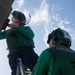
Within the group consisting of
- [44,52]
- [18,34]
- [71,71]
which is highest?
[18,34]

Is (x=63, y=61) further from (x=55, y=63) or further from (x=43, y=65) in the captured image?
(x=43, y=65)

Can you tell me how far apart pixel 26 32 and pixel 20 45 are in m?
0.39

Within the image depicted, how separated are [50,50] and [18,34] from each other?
3.08 m

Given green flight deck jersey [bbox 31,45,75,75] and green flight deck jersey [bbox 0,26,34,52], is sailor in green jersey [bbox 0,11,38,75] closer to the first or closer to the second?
green flight deck jersey [bbox 0,26,34,52]

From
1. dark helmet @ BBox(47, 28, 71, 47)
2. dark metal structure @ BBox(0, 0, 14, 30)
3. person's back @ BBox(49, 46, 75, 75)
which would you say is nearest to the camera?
person's back @ BBox(49, 46, 75, 75)

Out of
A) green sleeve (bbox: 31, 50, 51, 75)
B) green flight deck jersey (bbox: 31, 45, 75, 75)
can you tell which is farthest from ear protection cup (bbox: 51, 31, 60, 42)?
green sleeve (bbox: 31, 50, 51, 75)

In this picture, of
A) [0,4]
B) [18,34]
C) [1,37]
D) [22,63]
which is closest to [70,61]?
[0,4]

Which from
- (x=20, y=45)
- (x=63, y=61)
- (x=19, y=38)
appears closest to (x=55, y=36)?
(x=63, y=61)

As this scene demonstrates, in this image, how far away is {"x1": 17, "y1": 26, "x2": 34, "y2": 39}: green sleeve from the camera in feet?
22.7

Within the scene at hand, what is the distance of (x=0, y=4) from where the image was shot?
4.23m

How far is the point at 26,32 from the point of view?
6996 mm

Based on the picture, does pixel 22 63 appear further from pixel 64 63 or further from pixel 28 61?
pixel 64 63

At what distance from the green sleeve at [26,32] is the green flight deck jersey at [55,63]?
2.88m

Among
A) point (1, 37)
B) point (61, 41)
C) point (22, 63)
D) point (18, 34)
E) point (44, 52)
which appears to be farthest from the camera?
point (1, 37)
